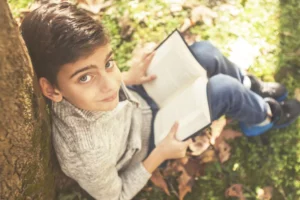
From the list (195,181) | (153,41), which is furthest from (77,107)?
(153,41)

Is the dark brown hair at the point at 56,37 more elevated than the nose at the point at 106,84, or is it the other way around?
the dark brown hair at the point at 56,37

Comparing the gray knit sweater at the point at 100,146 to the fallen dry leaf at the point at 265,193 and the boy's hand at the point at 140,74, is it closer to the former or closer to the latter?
the boy's hand at the point at 140,74

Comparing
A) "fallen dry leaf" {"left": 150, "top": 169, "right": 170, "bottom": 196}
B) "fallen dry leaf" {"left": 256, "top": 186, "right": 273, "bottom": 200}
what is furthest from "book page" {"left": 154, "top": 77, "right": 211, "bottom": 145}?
"fallen dry leaf" {"left": 256, "top": 186, "right": 273, "bottom": 200}

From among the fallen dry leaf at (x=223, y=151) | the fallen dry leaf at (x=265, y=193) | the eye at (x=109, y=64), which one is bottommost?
the fallen dry leaf at (x=265, y=193)

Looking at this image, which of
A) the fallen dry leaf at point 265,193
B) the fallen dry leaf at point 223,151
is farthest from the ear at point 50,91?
the fallen dry leaf at point 265,193

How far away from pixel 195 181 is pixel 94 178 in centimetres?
113

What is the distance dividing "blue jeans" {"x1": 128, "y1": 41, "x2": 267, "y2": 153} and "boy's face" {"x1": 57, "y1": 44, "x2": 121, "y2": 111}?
27.1 inches

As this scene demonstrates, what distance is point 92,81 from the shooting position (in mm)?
1672

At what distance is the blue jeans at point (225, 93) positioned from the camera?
235 centimetres

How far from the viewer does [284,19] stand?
3373mm

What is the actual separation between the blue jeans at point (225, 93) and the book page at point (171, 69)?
9 centimetres

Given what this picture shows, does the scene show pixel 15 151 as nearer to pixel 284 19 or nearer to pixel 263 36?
pixel 263 36

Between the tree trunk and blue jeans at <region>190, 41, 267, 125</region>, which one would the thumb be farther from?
the tree trunk

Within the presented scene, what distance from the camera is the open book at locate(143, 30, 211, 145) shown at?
87.4 inches
